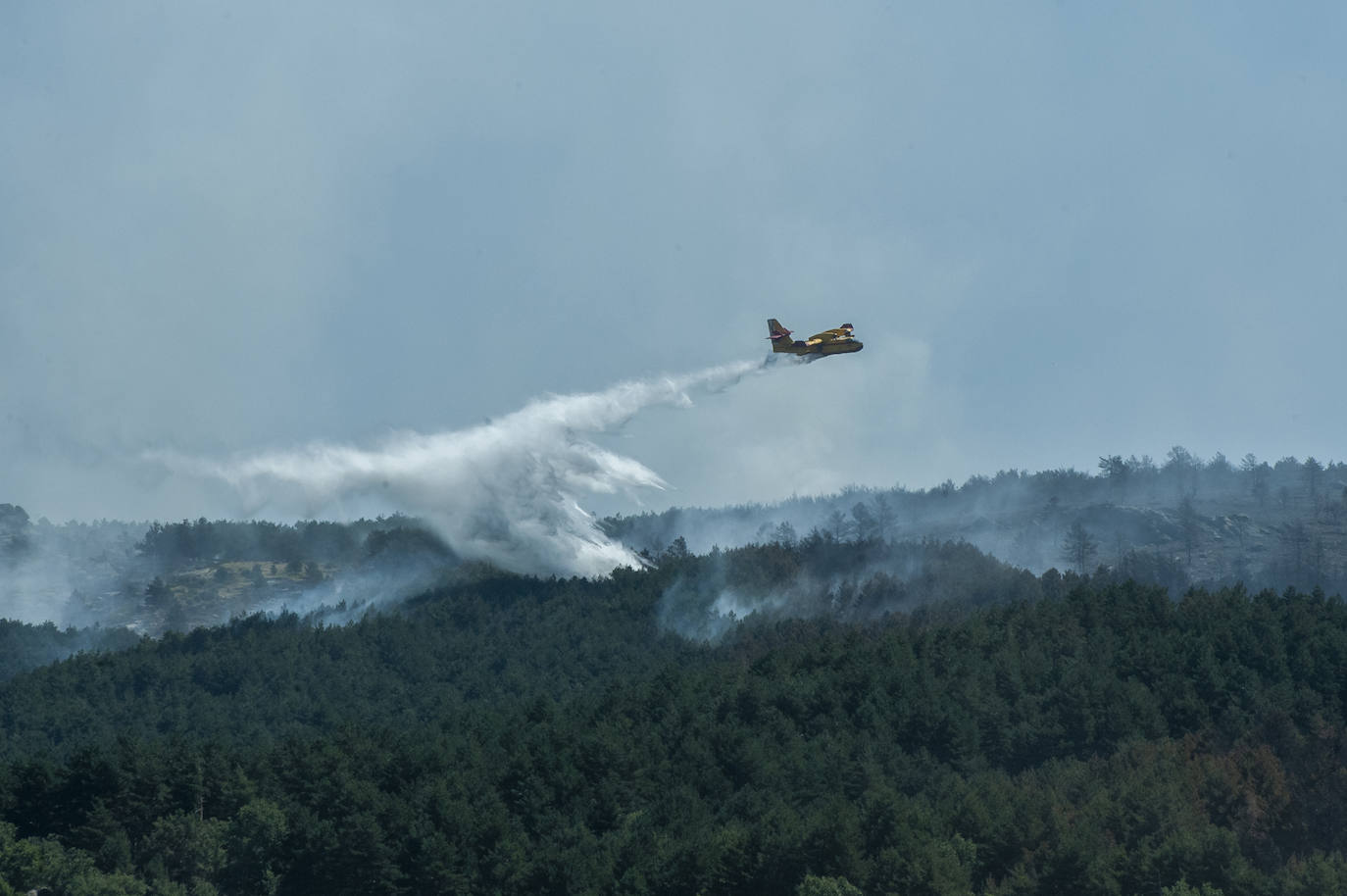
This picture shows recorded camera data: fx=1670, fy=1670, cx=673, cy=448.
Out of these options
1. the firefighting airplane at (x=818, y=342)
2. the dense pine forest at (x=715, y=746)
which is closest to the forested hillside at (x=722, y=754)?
the dense pine forest at (x=715, y=746)

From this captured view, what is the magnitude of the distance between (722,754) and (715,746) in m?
1.37

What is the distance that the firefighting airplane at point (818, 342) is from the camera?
96.3 metres

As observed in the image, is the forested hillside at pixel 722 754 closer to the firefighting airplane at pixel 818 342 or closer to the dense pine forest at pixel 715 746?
the dense pine forest at pixel 715 746

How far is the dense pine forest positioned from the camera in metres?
65.1

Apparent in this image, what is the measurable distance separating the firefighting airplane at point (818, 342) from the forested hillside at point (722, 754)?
2137cm

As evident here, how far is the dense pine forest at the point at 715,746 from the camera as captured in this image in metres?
65.1

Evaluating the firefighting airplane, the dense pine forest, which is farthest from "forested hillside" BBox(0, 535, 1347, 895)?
the firefighting airplane

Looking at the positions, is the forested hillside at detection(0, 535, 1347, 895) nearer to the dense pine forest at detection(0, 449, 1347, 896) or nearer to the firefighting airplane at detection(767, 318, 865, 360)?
the dense pine forest at detection(0, 449, 1347, 896)

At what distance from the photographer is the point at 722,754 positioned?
89.9m

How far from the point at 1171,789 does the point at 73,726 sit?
97.9m

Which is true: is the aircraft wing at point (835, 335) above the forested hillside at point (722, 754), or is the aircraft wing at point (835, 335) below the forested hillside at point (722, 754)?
above

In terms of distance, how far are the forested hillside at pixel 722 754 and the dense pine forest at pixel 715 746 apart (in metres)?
0.21

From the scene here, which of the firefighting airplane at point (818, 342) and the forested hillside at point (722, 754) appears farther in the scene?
the firefighting airplane at point (818, 342)

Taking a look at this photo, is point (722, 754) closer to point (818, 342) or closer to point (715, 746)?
point (715, 746)
